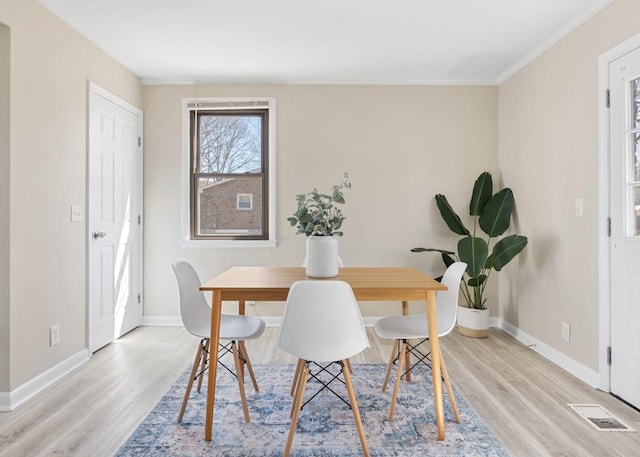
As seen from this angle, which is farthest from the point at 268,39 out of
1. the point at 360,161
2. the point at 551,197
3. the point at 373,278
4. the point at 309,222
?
the point at 551,197

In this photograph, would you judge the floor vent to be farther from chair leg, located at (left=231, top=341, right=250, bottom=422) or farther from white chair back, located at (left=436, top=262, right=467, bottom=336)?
chair leg, located at (left=231, top=341, right=250, bottom=422)

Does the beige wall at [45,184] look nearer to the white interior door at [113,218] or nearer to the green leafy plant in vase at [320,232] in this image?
the white interior door at [113,218]

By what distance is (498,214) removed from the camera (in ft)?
12.0

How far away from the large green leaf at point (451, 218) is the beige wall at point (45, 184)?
10.6 feet

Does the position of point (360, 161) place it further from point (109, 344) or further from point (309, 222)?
point (109, 344)

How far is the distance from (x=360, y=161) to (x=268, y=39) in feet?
4.95

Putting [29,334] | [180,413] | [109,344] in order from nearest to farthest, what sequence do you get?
[180,413], [29,334], [109,344]

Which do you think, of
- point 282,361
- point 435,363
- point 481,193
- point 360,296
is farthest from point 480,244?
point 282,361

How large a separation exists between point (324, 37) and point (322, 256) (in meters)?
1.92

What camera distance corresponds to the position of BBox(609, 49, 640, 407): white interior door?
2291 mm

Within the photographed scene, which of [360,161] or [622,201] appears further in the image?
[360,161]

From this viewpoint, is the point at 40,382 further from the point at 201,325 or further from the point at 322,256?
the point at 322,256

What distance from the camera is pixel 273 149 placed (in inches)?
159

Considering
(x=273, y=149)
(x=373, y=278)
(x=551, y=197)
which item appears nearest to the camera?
(x=373, y=278)
